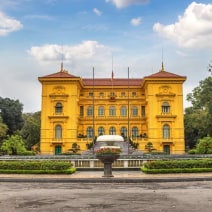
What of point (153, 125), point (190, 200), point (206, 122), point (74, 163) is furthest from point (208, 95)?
point (190, 200)

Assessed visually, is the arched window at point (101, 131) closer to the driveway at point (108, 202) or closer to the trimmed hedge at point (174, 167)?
the trimmed hedge at point (174, 167)

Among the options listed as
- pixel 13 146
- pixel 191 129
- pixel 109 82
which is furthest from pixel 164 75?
pixel 13 146

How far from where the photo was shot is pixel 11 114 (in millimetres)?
63625

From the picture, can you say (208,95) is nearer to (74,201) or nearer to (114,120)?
(114,120)

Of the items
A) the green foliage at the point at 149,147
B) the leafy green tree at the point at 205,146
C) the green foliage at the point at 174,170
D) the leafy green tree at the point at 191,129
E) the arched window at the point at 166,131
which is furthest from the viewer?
the leafy green tree at the point at 191,129

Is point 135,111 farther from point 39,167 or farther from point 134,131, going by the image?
point 39,167

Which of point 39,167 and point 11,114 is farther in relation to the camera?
point 11,114

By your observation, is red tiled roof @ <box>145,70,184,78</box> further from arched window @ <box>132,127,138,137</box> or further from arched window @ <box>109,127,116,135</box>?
Result: arched window @ <box>109,127,116,135</box>

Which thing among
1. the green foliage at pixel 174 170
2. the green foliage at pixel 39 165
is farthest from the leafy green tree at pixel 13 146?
the green foliage at pixel 174 170

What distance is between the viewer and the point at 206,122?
48750mm

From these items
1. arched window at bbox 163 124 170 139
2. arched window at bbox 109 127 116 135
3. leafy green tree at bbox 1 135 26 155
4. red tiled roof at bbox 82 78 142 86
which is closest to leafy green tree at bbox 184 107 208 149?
arched window at bbox 163 124 170 139

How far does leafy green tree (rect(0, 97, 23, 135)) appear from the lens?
6384 cm

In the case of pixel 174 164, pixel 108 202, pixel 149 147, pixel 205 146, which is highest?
pixel 205 146

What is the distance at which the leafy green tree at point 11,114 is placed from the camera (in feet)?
209
